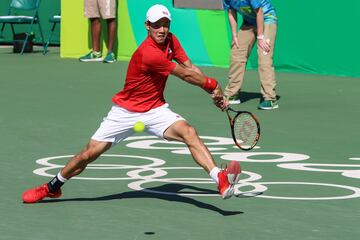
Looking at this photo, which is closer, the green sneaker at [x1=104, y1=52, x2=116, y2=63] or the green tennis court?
the green tennis court

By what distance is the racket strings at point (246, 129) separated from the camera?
923cm

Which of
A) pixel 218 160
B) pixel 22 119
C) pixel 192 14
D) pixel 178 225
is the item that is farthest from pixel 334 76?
pixel 178 225

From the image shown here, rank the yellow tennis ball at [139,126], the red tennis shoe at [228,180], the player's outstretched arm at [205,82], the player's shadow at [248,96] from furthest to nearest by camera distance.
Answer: the player's shadow at [248,96], the yellow tennis ball at [139,126], the player's outstretched arm at [205,82], the red tennis shoe at [228,180]

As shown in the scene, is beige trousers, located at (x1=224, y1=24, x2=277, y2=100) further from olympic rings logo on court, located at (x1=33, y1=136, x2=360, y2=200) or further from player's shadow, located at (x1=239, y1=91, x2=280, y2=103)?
olympic rings logo on court, located at (x1=33, y1=136, x2=360, y2=200)

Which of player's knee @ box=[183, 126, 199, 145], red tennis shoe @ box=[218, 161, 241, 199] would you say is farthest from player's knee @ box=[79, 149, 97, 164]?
red tennis shoe @ box=[218, 161, 241, 199]

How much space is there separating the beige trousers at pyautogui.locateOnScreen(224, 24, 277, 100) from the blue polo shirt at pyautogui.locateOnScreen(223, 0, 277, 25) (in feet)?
0.28

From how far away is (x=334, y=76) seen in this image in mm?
18328

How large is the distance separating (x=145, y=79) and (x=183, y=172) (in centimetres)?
175

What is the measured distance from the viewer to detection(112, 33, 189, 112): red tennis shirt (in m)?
8.62

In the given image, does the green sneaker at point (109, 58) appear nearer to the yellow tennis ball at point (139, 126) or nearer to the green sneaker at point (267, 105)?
the green sneaker at point (267, 105)

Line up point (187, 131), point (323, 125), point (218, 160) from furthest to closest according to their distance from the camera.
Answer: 1. point (323, 125)
2. point (218, 160)
3. point (187, 131)

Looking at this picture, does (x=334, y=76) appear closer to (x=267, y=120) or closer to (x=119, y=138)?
(x=267, y=120)

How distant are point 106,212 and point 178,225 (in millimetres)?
701

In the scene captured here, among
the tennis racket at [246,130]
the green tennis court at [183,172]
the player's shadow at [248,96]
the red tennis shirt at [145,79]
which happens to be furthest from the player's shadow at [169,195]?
the player's shadow at [248,96]
